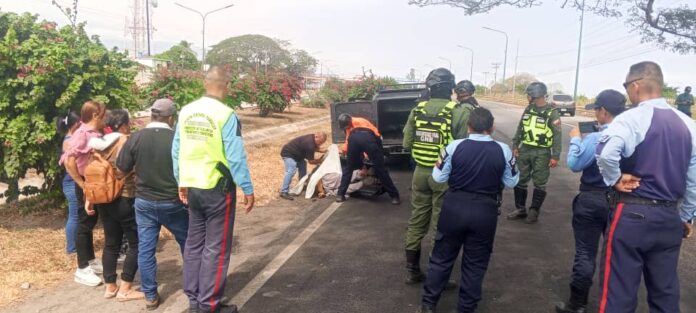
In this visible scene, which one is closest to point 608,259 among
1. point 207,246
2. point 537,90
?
point 207,246

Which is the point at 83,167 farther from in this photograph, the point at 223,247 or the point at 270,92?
the point at 270,92

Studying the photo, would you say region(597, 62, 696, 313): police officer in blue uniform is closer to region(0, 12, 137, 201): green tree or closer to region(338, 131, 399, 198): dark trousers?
region(338, 131, 399, 198): dark trousers

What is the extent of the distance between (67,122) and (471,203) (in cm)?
411

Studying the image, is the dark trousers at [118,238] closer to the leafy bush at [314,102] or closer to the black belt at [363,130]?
the black belt at [363,130]

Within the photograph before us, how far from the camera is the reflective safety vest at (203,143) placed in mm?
3906

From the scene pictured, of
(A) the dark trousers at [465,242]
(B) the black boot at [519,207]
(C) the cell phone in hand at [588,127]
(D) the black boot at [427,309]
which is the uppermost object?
(C) the cell phone in hand at [588,127]

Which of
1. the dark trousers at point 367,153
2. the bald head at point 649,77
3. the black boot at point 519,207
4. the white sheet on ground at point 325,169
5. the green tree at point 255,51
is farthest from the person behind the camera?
the green tree at point 255,51

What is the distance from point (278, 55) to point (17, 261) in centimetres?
6985

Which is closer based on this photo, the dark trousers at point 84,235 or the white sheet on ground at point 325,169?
the dark trousers at point 84,235

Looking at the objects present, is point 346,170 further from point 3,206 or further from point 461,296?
point 3,206

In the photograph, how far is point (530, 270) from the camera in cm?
511

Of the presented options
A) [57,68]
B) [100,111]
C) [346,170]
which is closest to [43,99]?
[57,68]

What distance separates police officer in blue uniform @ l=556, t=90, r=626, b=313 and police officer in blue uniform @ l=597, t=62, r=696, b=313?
2.96ft

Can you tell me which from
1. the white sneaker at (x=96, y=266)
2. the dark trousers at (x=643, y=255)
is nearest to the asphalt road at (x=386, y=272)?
the dark trousers at (x=643, y=255)
